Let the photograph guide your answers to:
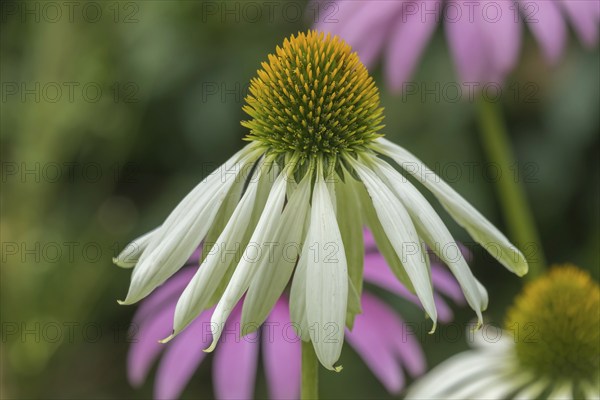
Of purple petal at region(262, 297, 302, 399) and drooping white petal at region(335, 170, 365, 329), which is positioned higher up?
drooping white petal at region(335, 170, 365, 329)

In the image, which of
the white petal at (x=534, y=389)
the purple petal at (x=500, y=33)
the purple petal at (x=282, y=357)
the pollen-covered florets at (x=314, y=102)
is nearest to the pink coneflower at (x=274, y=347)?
the purple petal at (x=282, y=357)


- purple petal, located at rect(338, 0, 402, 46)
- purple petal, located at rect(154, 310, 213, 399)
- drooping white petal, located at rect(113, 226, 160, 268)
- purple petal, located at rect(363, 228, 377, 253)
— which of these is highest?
purple petal, located at rect(338, 0, 402, 46)

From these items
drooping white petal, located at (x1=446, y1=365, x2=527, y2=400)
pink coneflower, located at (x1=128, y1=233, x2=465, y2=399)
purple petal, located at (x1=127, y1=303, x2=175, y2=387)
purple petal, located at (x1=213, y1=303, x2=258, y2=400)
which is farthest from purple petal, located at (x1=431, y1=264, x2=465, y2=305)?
purple petal, located at (x1=127, y1=303, x2=175, y2=387)

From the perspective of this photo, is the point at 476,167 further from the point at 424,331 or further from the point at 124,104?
the point at 124,104

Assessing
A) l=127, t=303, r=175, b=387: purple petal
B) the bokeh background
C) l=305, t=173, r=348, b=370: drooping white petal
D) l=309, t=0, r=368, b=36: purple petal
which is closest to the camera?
l=305, t=173, r=348, b=370: drooping white petal

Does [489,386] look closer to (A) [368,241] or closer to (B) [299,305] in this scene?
(A) [368,241]

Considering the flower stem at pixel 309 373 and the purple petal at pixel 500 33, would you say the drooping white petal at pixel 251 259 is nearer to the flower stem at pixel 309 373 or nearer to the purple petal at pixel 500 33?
the flower stem at pixel 309 373

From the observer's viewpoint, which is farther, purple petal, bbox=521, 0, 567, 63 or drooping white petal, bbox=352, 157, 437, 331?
purple petal, bbox=521, 0, 567, 63

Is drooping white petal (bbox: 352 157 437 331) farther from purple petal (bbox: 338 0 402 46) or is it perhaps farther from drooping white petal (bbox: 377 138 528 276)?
purple petal (bbox: 338 0 402 46)
